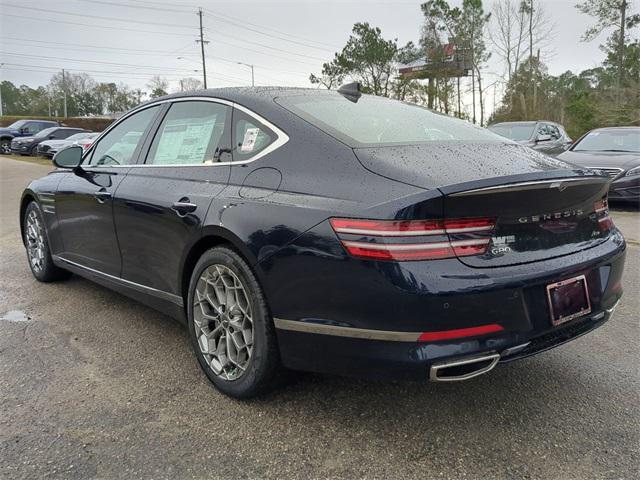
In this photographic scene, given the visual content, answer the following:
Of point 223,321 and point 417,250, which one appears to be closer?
point 417,250

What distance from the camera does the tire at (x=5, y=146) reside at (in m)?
27.5

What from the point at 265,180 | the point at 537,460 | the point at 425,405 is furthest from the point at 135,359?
the point at 537,460

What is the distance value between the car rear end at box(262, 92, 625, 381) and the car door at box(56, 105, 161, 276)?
5.60 feet

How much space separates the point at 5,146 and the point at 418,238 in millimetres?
30951

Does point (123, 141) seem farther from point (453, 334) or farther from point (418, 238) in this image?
point (453, 334)

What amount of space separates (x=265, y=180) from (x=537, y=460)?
5.43 feet

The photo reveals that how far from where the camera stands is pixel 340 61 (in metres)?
45.6

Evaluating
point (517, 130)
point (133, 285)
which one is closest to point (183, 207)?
point (133, 285)

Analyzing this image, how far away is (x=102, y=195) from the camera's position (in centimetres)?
358

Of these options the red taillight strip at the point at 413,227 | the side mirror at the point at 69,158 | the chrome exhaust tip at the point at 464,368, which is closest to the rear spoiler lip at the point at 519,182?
the red taillight strip at the point at 413,227

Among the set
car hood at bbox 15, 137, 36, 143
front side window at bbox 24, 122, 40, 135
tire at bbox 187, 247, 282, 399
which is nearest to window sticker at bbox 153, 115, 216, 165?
tire at bbox 187, 247, 282, 399

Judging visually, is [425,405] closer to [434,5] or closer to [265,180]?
[265,180]

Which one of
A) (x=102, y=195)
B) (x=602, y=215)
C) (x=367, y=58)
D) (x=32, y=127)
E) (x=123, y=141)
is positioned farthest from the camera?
(x=367, y=58)

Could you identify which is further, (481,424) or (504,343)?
(481,424)
